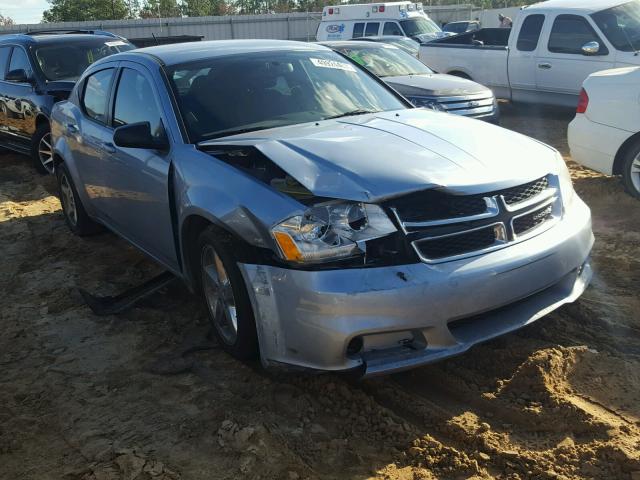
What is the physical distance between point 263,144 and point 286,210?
27.5 inches

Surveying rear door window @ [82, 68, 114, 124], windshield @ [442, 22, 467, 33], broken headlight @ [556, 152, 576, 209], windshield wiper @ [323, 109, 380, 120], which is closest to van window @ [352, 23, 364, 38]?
windshield @ [442, 22, 467, 33]

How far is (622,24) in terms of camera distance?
9984mm

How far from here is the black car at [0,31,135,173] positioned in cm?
920

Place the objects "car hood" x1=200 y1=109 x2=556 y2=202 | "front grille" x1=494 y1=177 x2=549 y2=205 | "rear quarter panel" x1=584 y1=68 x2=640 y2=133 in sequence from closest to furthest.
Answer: "car hood" x1=200 y1=109 x2=556 y2=202 → "front grille" x1=494 y1=177 x2=549 y2=205 → "rear quarter panel" x1=584 y1=68 x2=640 y2=133

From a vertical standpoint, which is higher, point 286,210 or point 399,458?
point 286,210

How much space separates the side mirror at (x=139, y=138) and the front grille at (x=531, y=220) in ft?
7.03

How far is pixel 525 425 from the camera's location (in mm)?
3070

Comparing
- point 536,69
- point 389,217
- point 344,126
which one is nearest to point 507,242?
point 389,217

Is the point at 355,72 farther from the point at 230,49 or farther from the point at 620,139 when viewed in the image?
the point at 620,139

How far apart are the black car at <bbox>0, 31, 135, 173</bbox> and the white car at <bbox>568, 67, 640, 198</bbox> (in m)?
6.13

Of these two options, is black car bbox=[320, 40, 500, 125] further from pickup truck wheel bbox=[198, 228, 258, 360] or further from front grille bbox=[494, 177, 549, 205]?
pickup truck wheel bbox=[198, 228, 258, 360]

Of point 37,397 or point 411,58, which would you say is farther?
point 411,58

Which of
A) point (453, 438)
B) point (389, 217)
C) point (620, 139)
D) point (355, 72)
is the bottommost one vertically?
point (453, 438)

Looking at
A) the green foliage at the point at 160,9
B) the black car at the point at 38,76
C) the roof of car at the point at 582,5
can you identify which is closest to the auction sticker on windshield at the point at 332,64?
the black car at the point at 38,76
